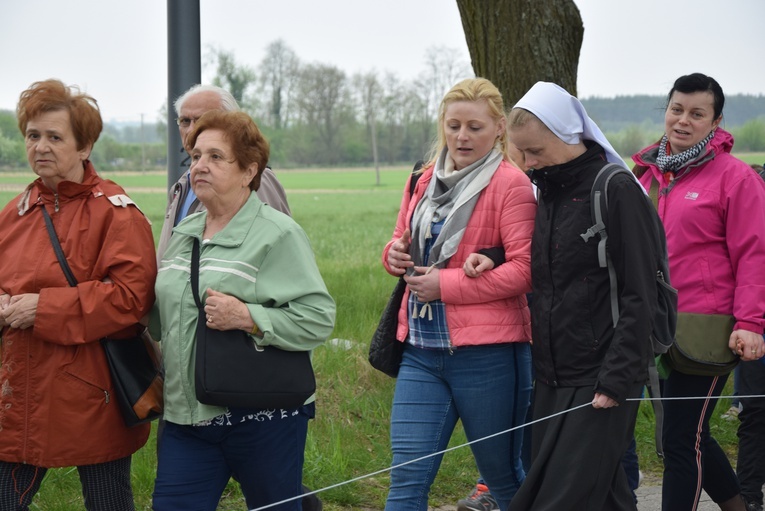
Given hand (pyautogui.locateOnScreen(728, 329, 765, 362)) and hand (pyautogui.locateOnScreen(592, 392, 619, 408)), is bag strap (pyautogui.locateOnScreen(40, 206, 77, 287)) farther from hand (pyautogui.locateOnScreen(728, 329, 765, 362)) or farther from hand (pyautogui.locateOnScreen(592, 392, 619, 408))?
hand (pyautogui.locateOnScreen(728, 329, 765, 362))

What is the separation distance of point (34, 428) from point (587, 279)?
2.10 metres

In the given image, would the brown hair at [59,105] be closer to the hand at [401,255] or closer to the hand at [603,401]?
the hand at [401,255]

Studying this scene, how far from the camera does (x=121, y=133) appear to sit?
30.2 metres

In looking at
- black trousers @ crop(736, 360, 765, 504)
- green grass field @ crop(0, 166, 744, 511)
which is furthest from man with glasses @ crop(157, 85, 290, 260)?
black trousers @ crop(736, 360, 765, 504)

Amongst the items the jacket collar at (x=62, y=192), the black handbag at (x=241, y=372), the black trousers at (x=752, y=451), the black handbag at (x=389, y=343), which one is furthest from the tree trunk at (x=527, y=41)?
the black handbag at (x=241, y=372)

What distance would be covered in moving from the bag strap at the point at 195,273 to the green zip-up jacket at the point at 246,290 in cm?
2

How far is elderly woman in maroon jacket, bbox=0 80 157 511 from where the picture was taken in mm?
3342

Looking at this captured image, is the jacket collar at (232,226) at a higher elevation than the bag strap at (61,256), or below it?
higher

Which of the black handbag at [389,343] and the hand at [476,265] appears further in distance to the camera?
the black handbag at [389,343]

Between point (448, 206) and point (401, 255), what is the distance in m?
0.28

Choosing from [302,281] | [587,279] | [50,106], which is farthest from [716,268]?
[50,106]

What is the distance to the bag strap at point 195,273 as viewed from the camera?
327 centimetres

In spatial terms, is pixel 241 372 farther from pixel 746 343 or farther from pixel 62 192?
pixel 746 343

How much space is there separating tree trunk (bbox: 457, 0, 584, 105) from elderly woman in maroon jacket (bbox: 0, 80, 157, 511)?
405 centimetres
